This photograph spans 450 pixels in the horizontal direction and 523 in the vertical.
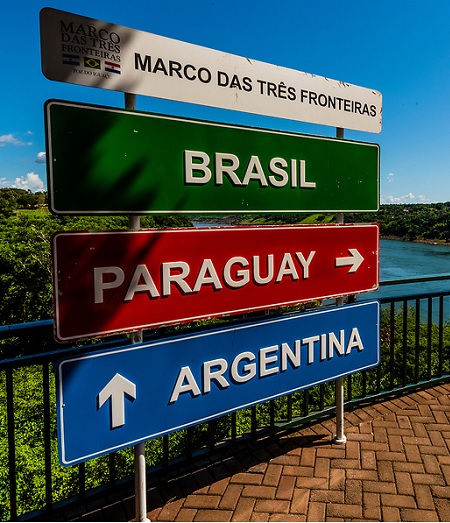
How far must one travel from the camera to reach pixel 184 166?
2133mm

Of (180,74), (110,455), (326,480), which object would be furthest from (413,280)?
(110,455)

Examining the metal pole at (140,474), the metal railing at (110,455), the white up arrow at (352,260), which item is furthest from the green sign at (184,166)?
the metal railing at (110,455)

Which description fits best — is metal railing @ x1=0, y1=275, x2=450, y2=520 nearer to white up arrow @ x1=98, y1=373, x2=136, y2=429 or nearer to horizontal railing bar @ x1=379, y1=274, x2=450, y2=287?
horizontal railing bar @ x1=379, y1=274, x2=450, y2=287

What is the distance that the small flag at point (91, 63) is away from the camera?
1847 mm

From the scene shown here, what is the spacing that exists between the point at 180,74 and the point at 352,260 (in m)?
1.72

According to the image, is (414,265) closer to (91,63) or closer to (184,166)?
(184,166)

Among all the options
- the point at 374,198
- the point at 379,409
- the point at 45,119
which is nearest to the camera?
the point at 45,119

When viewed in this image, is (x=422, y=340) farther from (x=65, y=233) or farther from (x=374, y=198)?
(x=65, y=233)

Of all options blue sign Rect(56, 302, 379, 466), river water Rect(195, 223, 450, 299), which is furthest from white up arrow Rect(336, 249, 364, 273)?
river water Rect(195, 223, 450, 299)

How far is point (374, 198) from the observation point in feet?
9.91

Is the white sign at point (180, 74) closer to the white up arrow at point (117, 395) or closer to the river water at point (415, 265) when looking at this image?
the white up arrow at point (117, 395)

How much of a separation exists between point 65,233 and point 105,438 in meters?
1.03

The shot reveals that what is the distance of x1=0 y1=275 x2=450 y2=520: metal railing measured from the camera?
2205 millimetres

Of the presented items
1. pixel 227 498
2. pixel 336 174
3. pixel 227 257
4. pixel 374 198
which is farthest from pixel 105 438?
pixel 374 198
